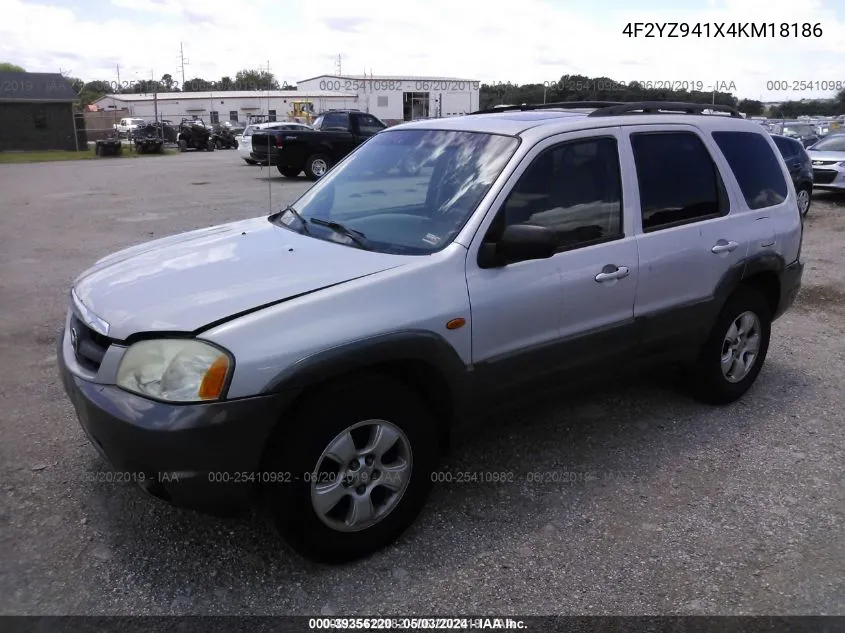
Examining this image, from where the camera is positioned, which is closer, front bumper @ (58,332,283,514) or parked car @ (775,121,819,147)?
front bumper @ (58,332,283,514)

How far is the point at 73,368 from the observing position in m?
2.94

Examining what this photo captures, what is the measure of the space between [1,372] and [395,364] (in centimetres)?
351

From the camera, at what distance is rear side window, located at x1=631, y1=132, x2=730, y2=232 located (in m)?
3.91

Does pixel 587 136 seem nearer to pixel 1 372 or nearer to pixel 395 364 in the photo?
pixel 395 364

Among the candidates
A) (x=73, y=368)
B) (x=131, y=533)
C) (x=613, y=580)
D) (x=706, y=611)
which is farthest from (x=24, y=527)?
(x=706, y=611)

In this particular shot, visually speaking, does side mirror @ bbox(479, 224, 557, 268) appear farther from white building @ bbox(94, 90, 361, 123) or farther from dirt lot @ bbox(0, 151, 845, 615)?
white building @ bbox(94, 90, 361, 123)

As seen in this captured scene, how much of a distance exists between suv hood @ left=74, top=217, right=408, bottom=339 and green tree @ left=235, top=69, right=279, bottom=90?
109705 mm

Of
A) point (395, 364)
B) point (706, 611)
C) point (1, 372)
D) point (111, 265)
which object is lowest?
point (706, 611)

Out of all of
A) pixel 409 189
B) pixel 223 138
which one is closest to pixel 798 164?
pixel 409 189

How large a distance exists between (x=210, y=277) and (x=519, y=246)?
136 centimetres

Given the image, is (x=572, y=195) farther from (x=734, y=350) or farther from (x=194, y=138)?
(x=194, y=138)

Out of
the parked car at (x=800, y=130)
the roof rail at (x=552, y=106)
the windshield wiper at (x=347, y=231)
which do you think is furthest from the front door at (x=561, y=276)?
the parked car at (x=800, y=130)

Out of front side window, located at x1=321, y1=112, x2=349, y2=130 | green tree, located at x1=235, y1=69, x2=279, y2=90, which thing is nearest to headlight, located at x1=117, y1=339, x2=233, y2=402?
front side window, located at x1=321, y1=112, x2=349, y2=130

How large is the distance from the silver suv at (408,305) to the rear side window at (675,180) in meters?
0.01
